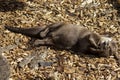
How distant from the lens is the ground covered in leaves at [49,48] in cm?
685

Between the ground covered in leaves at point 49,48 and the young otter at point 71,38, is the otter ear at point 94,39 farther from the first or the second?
the ground covered in leaves at point 49,48

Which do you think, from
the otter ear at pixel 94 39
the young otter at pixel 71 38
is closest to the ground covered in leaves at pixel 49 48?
the young otter at pixel 71 38

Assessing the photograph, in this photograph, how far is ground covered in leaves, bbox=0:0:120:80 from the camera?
685 centimetres

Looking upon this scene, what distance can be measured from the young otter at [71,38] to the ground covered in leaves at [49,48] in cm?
11

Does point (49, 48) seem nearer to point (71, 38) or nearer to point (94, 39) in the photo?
point (71, 38)

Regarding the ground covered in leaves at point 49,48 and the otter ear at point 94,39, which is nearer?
the ground covered in leaves at point 49,48

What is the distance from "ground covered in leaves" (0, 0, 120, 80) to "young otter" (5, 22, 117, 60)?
0.11 meters

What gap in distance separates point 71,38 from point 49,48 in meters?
0.41

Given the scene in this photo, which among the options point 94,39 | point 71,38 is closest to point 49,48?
point 71,38

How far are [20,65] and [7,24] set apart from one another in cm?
113

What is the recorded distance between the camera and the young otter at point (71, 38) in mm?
7289

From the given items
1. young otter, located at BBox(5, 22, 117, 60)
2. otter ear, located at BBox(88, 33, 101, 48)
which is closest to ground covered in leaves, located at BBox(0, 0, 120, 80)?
young otter, located at BBox(5, 22, 117, 60)

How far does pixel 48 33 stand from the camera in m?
7.54

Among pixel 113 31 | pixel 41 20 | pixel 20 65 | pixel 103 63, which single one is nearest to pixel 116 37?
pixel 113 31
